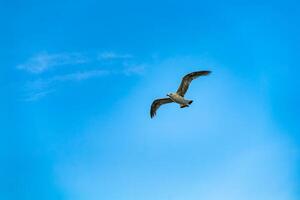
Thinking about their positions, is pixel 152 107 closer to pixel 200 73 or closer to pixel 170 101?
pixel 170 101

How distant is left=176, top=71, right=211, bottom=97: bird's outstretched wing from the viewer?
90.7m

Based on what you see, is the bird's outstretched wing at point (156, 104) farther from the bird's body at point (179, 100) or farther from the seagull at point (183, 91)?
the bird's body at point (179, 100)

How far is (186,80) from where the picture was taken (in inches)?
3622

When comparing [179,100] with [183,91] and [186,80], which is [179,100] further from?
[186,80]

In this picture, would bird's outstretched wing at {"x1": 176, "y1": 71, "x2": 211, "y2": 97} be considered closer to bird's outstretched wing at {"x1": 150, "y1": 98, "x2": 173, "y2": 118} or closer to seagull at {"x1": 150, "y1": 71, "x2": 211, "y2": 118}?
seagull at {"x1": 150, "y1": 71, "x2": 211, "y2": 118}

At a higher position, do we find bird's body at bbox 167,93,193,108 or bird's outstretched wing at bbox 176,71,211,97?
bird's outstretched wing at bbox 176,71,211,97

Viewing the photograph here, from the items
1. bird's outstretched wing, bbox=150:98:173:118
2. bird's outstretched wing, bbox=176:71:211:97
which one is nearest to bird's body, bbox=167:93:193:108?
bird's outstretched wing, bbox=176:71:211:97

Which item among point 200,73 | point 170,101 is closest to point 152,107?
point 170,101

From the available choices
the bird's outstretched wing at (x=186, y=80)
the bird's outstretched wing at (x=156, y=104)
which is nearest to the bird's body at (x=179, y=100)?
the bird's outstretched wing at (x=186, y=80)

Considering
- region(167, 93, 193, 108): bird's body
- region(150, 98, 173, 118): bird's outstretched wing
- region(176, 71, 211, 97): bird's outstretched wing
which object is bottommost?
region(167, 93, 193, 108): bird's body

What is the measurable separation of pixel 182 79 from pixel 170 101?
17.9 feet

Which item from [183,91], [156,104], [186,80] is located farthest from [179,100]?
[156,104]

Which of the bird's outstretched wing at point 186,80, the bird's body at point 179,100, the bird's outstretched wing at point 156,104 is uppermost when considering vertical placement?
the bird's outstretched wing at point 156,104

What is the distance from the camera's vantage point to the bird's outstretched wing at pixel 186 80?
298 ft
